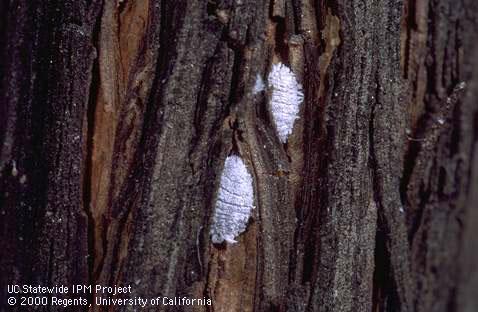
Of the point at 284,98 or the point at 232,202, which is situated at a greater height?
the point at 284,98

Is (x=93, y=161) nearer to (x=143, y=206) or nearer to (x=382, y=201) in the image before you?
(x=143, y=206)

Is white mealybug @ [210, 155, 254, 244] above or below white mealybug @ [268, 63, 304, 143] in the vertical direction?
below
